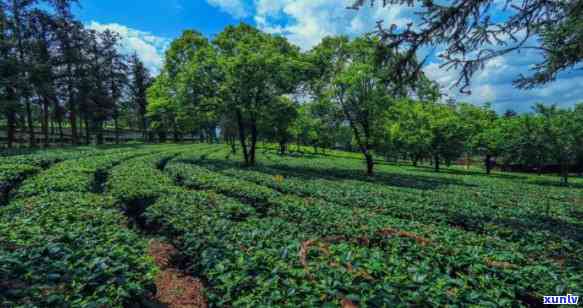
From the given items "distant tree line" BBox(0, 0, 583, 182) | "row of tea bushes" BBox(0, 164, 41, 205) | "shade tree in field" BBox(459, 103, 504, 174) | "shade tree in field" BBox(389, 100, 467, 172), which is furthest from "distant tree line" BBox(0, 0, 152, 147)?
"shade tree in field" BBox(459, 103, 504, 174)

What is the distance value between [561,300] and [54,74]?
42.0 metres

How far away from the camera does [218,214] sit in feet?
19.3

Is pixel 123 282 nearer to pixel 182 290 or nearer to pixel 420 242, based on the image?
pixel 182 290

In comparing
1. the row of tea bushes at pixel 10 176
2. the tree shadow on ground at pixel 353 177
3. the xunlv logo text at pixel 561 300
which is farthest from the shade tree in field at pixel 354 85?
the row of tea bushes at pixel 10 176

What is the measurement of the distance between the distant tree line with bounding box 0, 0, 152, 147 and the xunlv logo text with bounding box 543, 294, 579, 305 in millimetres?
10219

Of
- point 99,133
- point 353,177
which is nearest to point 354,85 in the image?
point 353,177

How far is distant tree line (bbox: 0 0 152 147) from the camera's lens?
842 inches

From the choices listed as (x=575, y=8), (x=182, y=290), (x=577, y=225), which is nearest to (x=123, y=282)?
(x=182, y=290)

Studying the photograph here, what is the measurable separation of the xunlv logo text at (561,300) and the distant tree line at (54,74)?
10219 mm

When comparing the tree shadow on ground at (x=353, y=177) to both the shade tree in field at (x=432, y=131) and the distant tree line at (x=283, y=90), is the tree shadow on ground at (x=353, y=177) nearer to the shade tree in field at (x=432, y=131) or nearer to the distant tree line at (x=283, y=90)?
the distant tree line at (x=283, y=90)

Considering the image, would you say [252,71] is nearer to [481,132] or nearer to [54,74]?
[54,74]

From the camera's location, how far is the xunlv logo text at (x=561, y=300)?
273cm

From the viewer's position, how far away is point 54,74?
2916 centimetres

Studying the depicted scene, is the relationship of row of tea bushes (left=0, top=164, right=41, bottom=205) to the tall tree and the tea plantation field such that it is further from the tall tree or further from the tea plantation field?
the tall tree
